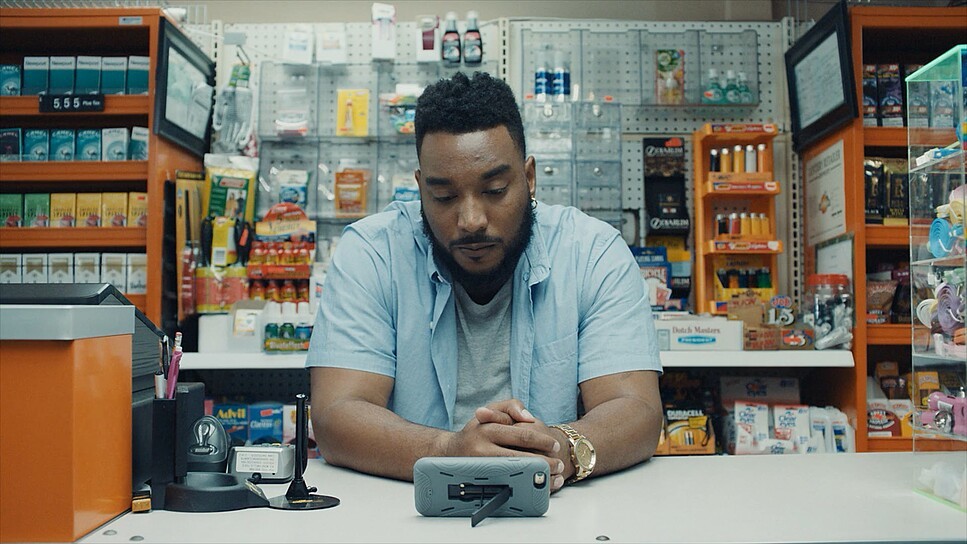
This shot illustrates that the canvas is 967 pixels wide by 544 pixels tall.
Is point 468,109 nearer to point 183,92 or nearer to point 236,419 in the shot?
point 236,419

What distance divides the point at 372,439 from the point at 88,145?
237 cm

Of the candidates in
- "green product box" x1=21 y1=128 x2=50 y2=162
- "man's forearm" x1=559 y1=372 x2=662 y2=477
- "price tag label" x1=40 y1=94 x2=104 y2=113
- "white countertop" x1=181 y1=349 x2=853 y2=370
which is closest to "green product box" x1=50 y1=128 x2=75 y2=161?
"green product box" x1=21 y1=128 x2=50 y2=162

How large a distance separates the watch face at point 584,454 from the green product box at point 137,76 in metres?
2.59

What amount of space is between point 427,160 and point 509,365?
19.2 inches

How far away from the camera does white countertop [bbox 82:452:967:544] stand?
0.96m

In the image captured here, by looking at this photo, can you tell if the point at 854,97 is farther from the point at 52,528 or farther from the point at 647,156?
the point at 52,528

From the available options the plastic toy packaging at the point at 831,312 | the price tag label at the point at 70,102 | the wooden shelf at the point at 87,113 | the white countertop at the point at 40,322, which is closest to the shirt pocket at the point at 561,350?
the white countertop at the point at 40,322

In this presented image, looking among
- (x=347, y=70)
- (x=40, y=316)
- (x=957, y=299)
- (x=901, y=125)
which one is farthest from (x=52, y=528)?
(x=901, y=125)

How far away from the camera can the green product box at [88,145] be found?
127 inches

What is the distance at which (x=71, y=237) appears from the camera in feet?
10.3

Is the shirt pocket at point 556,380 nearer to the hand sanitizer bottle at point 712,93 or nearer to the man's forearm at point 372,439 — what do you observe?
→ the man's forearm at point 372,439

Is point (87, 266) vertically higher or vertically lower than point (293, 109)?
lower

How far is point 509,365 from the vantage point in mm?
1853

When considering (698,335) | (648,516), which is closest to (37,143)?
(698,335)
